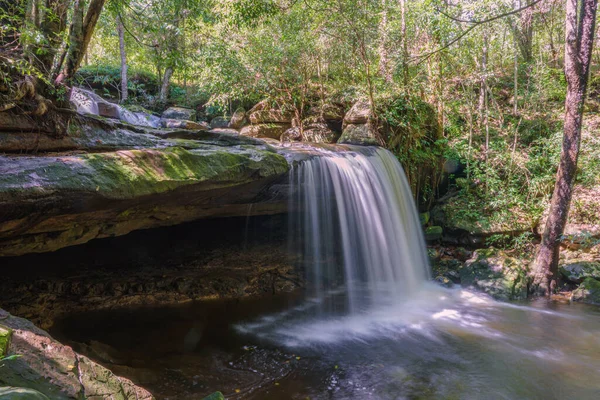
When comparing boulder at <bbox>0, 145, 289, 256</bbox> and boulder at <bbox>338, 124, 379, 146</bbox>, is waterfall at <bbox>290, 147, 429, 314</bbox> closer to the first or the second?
boulder at <bbox>338, 124, 379, 146</bbox>

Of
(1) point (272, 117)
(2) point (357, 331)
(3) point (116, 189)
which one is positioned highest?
(1) point (272, 117)

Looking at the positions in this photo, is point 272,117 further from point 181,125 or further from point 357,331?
point 357,331

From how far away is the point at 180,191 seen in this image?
5.27 meters

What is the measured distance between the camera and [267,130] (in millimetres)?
12727

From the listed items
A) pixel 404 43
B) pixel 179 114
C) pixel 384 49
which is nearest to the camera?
pixel 404 43

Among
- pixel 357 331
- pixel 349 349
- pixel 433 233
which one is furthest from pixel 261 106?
pixel 349 349

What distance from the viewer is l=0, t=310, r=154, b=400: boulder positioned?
236 centimetres

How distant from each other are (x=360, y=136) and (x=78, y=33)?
7.08 meters

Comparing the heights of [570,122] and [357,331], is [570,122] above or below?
above

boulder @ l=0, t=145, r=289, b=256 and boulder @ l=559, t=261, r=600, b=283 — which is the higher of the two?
boulder @ l=0, t=145, r=289, b=256

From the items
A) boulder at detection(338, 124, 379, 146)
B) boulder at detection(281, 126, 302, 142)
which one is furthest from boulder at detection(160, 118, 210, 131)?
boulder at detection(338, 124, 379, 146)

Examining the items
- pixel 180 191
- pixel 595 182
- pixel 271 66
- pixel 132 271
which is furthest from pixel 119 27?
pixel 595 182

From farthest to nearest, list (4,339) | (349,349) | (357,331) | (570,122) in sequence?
1. (570,122)
2. (357,331)
3. (349,349)
4. (4,339)

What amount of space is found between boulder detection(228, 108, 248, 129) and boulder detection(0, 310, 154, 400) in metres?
11.0
